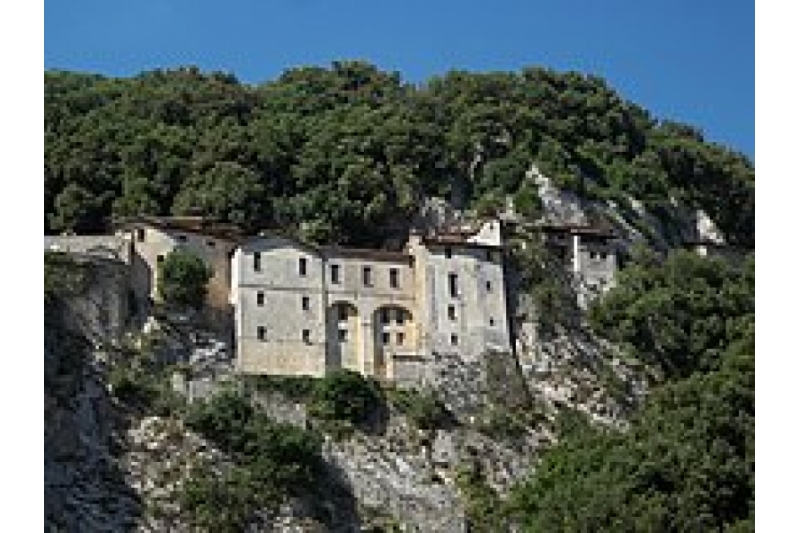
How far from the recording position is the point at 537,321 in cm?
3756

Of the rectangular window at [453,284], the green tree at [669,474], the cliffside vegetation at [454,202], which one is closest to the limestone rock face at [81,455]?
the cliffside vegetation at [454,202]

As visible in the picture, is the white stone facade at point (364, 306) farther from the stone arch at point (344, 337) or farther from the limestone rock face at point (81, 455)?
the limestone rock face at point (81, 455)

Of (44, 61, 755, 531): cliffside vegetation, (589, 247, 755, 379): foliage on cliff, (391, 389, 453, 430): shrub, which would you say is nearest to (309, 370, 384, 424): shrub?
(44, 61, 755, 531): cliffside vegetation

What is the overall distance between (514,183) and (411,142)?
308 cm

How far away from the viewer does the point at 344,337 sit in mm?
35219

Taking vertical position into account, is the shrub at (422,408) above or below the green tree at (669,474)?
above

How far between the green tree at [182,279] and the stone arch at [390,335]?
13.5 feet

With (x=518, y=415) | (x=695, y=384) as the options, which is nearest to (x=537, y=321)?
(x=518, y=415)

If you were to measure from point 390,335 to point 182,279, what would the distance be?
5042mm

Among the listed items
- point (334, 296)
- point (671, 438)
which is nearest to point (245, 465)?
point (334, 296)

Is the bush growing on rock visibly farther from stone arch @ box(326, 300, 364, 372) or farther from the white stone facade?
stone arch @ box(326, 300, 364, 372)

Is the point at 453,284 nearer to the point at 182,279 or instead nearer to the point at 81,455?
the point at 182,279

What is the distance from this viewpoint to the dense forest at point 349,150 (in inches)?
1598
